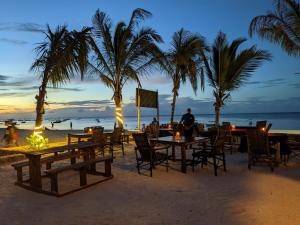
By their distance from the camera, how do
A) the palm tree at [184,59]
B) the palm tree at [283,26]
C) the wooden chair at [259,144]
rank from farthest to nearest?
the palm tree at [184,59], the palm tree at [283,26], the wooden chair at [259,144]

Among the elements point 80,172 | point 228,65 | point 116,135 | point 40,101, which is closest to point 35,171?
point 80,172

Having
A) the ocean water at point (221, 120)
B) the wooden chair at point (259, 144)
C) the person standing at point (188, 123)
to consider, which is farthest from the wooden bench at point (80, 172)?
the ocean water at point (221, 120)

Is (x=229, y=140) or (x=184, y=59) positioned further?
(x=184, y=59)

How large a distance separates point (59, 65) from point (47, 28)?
4.05 feet

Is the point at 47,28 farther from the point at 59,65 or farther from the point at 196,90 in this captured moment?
the point at 196,90

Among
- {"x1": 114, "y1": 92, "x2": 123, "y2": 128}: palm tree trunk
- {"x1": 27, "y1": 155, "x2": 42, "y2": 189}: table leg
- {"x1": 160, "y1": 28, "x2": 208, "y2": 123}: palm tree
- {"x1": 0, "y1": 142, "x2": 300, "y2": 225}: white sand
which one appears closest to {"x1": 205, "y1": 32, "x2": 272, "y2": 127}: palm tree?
{"x1": 160, "y1": 28, "x2": 208, "y2": 123}: palm tree

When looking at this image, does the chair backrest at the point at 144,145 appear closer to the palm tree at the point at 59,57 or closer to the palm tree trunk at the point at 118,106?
the palm tree at the point at 59,57

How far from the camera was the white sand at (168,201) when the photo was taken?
3.62 m

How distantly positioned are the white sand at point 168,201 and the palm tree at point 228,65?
6207 mm

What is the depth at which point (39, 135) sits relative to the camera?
8688 millimetres

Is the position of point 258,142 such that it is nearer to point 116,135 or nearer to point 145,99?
point 116,135

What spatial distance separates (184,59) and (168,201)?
924 cm

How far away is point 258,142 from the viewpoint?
645cm

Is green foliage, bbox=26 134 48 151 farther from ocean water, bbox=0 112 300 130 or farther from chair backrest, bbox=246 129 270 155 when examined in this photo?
ocean water, bbox=0 112 300 130
